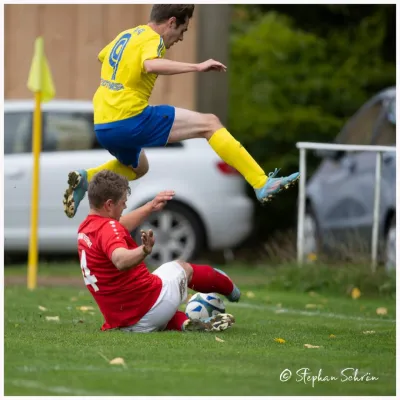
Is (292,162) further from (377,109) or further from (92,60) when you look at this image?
(377,109)

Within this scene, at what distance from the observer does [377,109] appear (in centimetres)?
1301

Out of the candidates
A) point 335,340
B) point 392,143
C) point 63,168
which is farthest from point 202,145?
point 335,340

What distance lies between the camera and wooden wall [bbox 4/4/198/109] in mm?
16266

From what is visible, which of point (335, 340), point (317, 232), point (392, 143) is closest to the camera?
point (335, 340)

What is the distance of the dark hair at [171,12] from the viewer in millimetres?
7809

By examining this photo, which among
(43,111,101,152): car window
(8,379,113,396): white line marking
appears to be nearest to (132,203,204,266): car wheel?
(43,111,101,152): car window

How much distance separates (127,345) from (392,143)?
5.99m

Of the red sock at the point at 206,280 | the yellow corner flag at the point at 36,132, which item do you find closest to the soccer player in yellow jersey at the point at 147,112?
the red sock at the point at 206,280

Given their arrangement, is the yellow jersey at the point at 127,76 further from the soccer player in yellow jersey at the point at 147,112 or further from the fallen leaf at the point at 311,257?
the fallen leaf at the point at 311,257

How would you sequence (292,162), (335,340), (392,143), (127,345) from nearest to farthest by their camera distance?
1. (127,345)
2. (335,340)
3. (392,143)
4. (292,162)

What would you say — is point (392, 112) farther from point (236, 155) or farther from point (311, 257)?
point (236, 155)

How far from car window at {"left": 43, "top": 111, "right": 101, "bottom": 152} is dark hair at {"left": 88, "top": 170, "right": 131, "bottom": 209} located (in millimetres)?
6479

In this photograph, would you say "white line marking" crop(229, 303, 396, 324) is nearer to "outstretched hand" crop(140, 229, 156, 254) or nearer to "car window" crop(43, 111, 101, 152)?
"outstretched hand" crop(140, 229, 156, 254)

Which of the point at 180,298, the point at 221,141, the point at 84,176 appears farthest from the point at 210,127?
the point at 180,298
